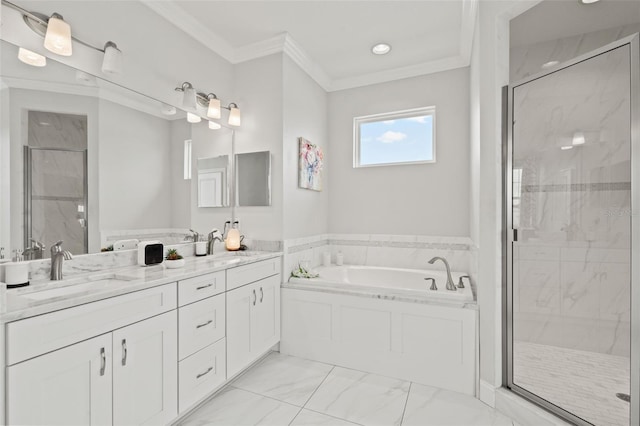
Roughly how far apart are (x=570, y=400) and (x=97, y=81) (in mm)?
3317

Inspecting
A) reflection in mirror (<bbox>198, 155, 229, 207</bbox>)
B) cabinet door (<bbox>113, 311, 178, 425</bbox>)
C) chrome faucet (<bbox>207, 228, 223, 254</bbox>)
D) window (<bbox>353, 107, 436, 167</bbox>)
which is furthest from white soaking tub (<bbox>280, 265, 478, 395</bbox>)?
window (<bbox>353, 107, 436, 167</bbox>)

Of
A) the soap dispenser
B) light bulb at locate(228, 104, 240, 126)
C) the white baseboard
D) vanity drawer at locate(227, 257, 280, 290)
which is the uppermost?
light bulb at locate(228, 104, 240, 126)

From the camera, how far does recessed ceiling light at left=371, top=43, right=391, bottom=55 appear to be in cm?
282

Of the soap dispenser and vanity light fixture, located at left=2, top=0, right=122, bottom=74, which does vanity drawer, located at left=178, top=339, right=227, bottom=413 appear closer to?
the soap dispenser

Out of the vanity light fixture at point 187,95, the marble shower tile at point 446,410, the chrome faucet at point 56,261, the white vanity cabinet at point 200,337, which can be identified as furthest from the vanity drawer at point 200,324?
the vanity light fixture at point 187,95

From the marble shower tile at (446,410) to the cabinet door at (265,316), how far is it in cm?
114

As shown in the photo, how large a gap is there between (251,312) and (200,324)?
517 millimetres

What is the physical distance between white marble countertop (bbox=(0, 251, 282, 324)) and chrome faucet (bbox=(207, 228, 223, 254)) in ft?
1.29

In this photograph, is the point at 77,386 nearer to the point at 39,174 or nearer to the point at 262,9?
the point at 39,174

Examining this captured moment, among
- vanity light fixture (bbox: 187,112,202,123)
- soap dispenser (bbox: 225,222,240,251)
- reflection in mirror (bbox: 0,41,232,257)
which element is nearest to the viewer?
reflection in mirror (bbox: 0,41,232,257)

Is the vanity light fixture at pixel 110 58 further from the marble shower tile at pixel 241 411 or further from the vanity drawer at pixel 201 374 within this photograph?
the marble shower tile at pixel 241 411

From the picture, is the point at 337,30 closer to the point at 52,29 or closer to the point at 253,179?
the point at 253,179

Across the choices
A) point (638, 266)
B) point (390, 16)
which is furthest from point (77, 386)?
point (390, 16)

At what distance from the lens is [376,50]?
2.88 metres
